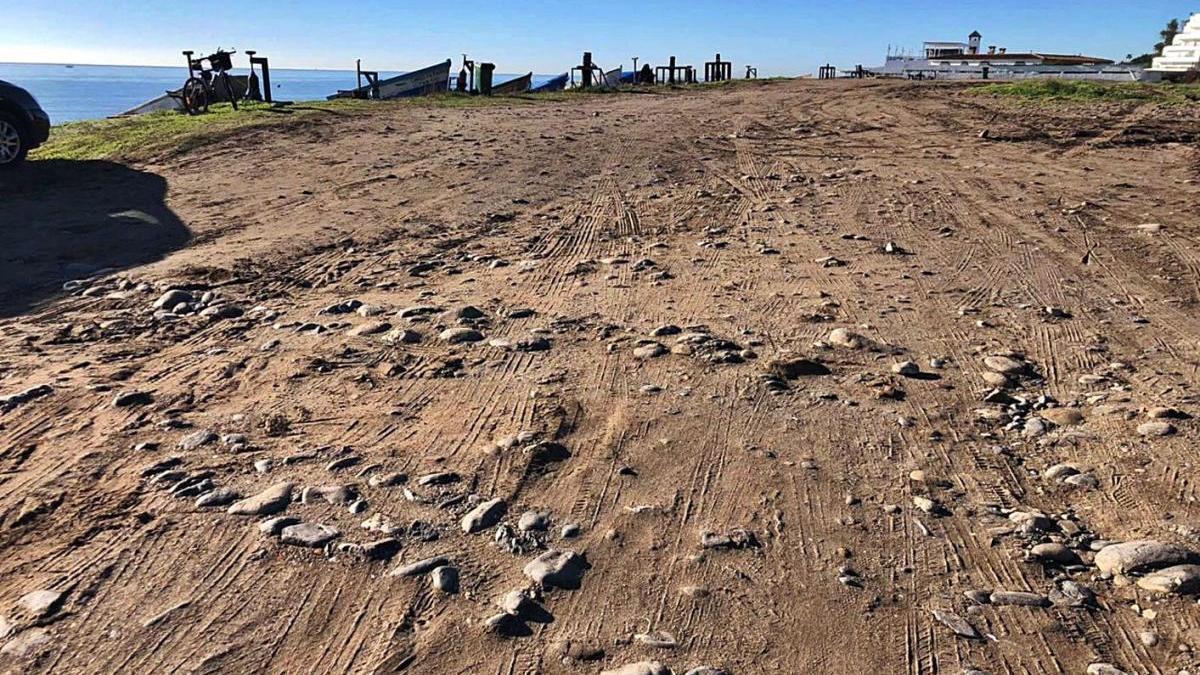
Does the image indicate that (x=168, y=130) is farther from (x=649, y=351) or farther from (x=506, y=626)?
(x=506, y=626)

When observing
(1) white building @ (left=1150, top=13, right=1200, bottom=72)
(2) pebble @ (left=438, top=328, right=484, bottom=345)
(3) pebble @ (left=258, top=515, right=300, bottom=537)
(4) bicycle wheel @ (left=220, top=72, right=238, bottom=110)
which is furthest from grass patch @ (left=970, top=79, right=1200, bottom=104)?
(3) pebble @ (left=258, top=515, right=300, bottom=537)

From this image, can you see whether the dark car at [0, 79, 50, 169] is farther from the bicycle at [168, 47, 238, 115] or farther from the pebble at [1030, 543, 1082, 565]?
the pebble at [1030, 543, 1082, 565]

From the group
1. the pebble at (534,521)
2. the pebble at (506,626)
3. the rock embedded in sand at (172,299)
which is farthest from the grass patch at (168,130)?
the pebble at (506,626)

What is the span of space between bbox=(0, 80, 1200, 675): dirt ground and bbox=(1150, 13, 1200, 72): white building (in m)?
34.9

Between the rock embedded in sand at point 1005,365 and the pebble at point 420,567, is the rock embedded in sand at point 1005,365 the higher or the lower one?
the higher one

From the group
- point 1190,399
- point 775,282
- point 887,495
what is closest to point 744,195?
point 775,282

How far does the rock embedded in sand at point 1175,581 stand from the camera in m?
2.63

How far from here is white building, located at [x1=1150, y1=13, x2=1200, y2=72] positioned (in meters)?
35.8

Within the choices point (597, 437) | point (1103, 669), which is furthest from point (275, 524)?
point (1103, 669)

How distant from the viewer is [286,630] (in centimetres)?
251

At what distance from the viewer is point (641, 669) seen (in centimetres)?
234

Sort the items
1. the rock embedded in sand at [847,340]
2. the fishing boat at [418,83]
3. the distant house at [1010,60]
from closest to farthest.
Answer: the rock embedded in sand at [847,340]
the fishing boat at [418,83]
the distant house at [1010,60]

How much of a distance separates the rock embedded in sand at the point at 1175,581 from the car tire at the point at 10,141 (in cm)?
1150

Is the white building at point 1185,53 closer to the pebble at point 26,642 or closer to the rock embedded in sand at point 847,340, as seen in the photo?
the rock embedded in sand at point 847,340
